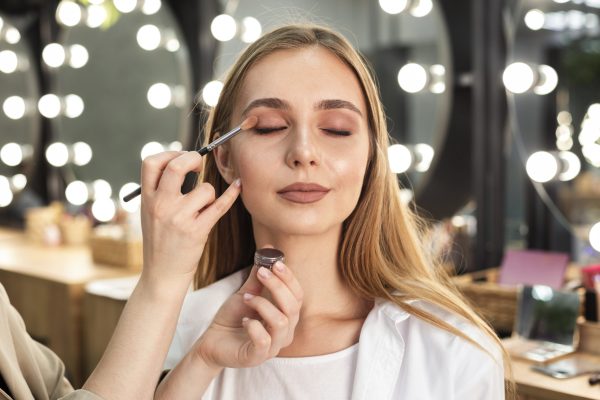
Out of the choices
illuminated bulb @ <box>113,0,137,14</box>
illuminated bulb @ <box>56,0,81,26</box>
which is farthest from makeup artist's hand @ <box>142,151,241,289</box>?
illuminated bulb @ <box>56,0,81,26</box>

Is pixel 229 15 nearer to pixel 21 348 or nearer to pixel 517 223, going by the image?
pixel 517 223

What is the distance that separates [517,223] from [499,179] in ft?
0.36

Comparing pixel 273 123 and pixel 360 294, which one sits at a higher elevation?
pixel 273 123

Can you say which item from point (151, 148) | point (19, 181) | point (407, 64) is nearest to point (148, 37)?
point (151, 148)

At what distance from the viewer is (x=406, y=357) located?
0.95 meters

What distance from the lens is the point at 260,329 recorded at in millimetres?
840

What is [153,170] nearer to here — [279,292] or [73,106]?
[279,292]

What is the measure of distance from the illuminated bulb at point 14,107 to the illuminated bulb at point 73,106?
248mm

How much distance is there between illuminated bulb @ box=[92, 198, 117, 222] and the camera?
8.77ft

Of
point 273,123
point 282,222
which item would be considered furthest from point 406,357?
point 273,123

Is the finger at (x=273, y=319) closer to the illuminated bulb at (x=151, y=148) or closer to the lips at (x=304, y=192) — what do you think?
the lips at (x=304, y=192)

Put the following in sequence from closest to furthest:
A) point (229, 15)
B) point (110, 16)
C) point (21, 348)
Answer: point (21, 348)
point (229, 15)
point (110, 16)

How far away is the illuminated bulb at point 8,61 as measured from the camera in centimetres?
298

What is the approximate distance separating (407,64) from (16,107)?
1.81 meters
